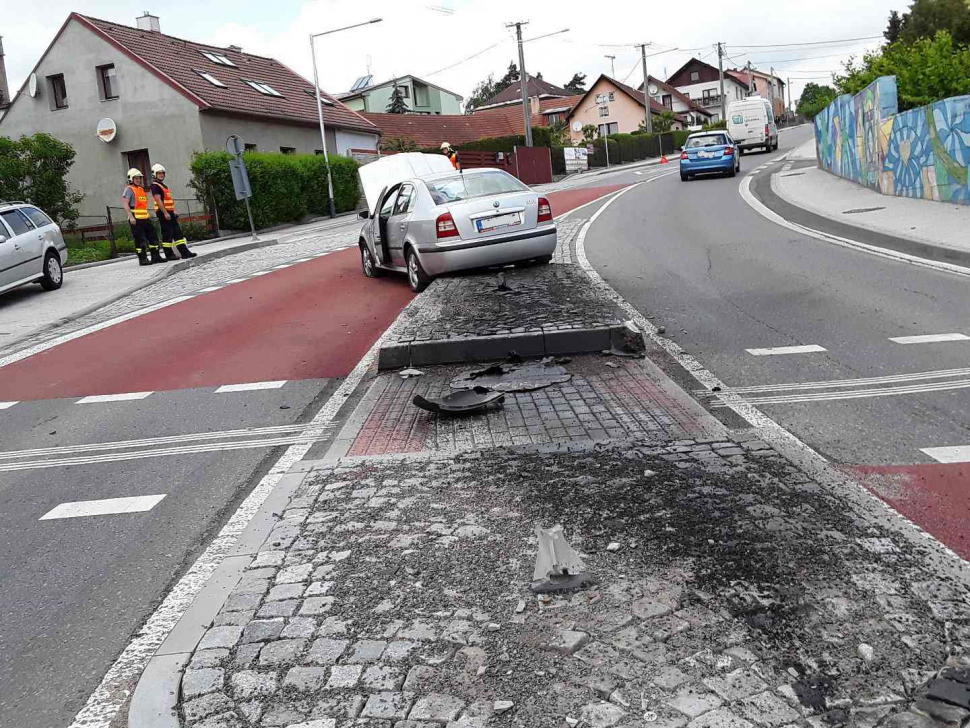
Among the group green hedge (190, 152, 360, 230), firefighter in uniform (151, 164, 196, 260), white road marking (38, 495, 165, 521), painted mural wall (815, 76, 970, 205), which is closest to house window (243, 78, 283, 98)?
green hedge (190, 152, 360, 230)

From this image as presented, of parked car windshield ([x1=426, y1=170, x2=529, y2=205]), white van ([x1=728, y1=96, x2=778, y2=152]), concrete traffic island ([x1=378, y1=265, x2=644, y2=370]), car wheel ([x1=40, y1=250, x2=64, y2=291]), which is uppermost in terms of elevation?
white van ([x1=728, y1=96, x2=778, y2=152])

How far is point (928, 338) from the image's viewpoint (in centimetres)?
801

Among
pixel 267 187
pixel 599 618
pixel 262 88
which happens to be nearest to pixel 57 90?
pixel 262 88

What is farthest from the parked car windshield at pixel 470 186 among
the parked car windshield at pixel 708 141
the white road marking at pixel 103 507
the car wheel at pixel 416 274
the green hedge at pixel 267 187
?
the parked car windshield at pixel 708 141

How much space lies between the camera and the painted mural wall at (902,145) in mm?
17016

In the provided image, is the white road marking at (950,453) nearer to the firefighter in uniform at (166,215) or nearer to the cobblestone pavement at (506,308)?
the cobblestone pavement at (506,308)

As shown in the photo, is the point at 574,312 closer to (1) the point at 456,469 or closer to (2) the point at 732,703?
(1) the point at 456,469

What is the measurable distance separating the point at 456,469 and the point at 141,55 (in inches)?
1505

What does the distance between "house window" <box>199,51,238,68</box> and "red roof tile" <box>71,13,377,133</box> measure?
0.96 feet

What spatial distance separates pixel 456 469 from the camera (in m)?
5.02

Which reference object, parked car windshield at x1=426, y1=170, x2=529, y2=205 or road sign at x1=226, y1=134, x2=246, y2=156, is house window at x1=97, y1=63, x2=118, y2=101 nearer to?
road sign at x1=226, y1=134, x2=246, y2=156

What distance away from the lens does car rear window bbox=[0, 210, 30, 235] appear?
57.0 ft

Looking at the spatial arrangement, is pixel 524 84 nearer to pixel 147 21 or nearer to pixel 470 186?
pixel 147 21

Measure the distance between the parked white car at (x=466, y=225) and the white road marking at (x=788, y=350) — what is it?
5.09 metres
